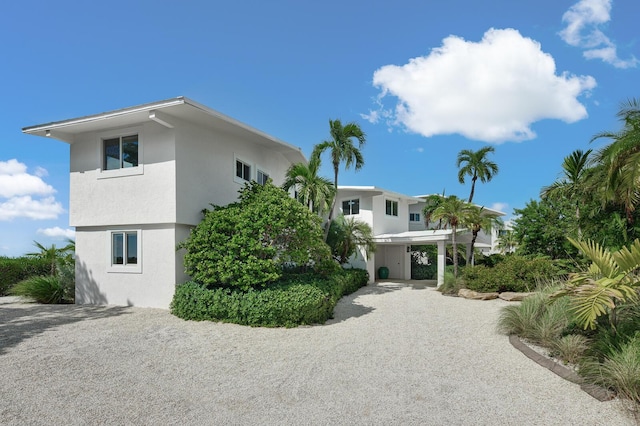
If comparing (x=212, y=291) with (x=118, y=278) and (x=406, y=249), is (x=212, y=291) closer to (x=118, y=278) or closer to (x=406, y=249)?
(x=118, y=278)

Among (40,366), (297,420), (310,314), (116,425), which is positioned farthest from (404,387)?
(40,366)

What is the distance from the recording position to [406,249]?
26172mm

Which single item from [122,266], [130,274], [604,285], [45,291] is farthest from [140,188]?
[604,285]

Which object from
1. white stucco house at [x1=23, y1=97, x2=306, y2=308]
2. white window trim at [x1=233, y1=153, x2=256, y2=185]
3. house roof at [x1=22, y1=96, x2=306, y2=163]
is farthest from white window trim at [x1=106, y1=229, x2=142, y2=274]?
white window trim at [x1=233, y1=153, x2=256, y2=185]

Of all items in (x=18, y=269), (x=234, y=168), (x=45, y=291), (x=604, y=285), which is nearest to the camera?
(x=604, y=285)

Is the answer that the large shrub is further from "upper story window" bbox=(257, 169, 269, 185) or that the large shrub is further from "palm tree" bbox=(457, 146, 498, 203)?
"palm tree" bbox=(457, 146, 498, 203)

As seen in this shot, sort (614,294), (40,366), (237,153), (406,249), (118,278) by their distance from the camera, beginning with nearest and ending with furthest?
(614,294), (40,366), (118,278), (237,153), (406,249)

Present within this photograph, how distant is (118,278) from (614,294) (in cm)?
1347

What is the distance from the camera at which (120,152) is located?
13383 millimetres

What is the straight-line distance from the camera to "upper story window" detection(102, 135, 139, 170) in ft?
43.0

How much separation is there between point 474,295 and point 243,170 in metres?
10.7

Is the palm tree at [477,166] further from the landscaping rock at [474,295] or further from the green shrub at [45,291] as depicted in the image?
the green shrub at [45,291]

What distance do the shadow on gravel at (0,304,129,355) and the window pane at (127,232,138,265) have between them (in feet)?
5.15

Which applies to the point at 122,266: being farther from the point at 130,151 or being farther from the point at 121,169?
the point at 130,151
